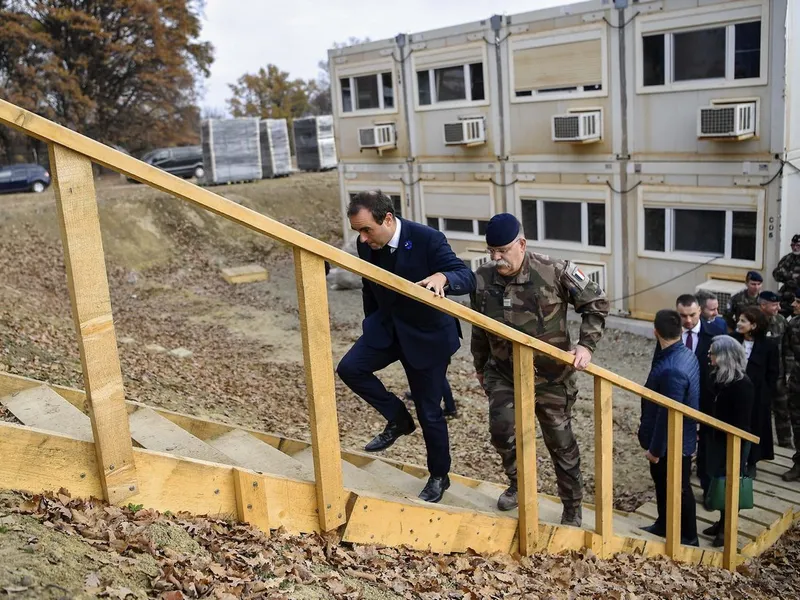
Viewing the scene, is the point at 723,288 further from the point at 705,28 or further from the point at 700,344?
the point at 700,344

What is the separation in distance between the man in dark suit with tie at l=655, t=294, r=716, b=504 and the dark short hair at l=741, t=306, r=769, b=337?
40 cm

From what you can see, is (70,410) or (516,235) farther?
(516,235)

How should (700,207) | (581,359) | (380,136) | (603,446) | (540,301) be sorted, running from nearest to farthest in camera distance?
(581,359) → (603,446) → (540,301) → (700,207) → (380,136)

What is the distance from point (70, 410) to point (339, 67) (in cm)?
1852

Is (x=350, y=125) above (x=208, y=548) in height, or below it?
above

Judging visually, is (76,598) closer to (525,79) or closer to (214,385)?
(214,385)

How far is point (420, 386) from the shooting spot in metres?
4.76

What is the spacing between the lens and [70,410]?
13.4 ft

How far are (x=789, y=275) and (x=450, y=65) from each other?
9574 mm

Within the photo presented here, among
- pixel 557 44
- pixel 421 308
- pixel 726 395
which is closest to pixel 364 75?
pixel 557 44

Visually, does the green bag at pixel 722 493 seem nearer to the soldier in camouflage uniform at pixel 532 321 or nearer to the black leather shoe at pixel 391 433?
the soldier in camouflage uniform at pixel 532 321

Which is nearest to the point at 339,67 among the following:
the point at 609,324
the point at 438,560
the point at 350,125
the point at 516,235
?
the point at 350,125

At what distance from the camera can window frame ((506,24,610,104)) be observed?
49.9ft

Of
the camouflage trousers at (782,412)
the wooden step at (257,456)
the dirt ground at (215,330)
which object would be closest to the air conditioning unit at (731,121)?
the dirt ground at (215,330)
